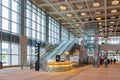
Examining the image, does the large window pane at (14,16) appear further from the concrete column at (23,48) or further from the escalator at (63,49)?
the escalator at (63,49)

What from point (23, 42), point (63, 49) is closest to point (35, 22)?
point (23, 42)

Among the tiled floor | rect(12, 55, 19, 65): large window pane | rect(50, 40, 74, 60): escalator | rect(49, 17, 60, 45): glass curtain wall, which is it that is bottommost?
the tiled floor

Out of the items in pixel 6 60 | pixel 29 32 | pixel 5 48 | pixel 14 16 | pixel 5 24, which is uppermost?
pixel 14 16

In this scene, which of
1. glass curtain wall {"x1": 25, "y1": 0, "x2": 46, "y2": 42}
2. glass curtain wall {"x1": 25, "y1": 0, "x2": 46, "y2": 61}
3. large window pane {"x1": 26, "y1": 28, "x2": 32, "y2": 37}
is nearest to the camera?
large window pane {"x1": 26, "y1": 28, "x2": 32, "y2": 37}

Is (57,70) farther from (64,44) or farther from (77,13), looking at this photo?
(77,13)

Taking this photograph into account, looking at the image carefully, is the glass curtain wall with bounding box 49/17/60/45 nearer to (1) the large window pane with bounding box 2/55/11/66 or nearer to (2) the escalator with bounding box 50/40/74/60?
(2) the escalator with bounding box 50/40/74/60

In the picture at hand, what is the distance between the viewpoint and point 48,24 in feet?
131

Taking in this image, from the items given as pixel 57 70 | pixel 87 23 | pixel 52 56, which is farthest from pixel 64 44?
pixel 87 23

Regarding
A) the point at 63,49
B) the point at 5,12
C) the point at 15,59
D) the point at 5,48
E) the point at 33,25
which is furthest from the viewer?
the point at 33,25

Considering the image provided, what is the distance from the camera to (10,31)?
2641cm

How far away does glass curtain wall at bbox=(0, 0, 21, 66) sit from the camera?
24844 millimetres

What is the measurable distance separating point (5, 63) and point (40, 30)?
37.0 feet

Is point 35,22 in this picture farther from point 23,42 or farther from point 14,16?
point 14,16

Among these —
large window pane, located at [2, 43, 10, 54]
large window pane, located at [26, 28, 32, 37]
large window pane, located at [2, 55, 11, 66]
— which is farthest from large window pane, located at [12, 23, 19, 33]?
large window pane, located at [2, 55, 11, 66]
